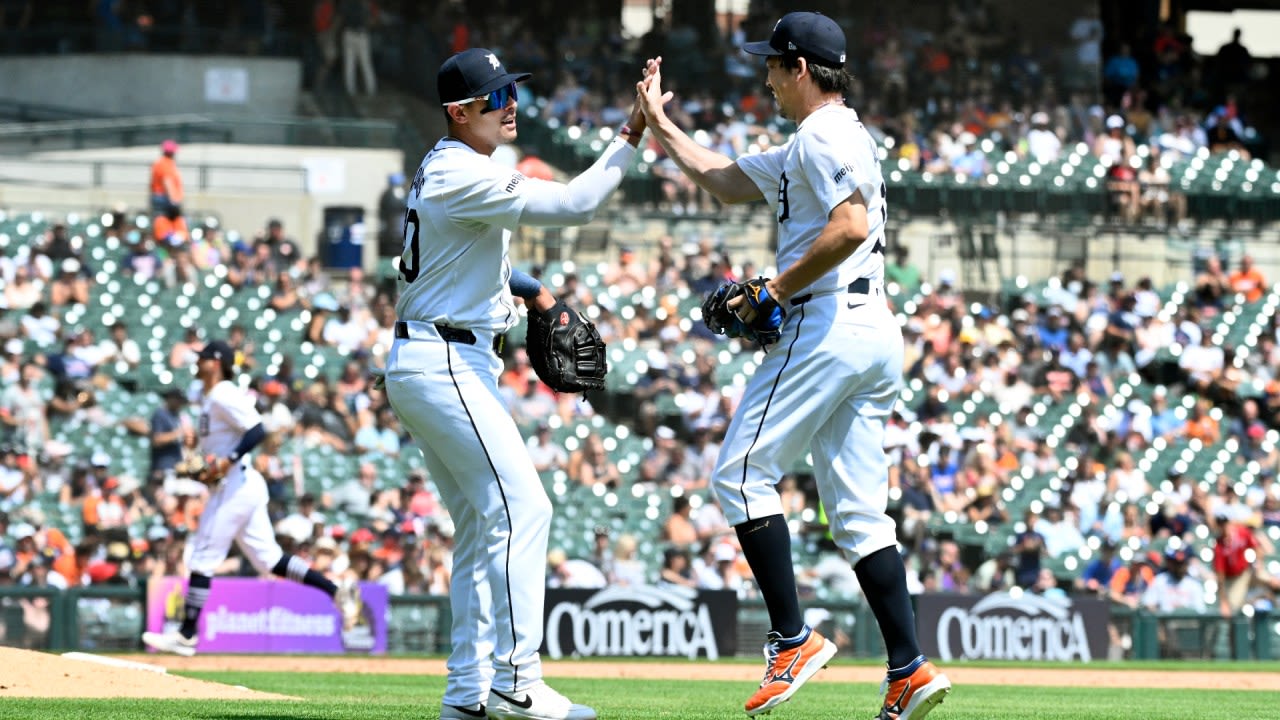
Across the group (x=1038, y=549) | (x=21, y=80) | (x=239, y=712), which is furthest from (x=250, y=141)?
(x=239, y=712)

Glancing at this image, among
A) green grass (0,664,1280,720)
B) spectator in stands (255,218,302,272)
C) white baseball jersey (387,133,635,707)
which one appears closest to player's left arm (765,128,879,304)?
Result: white baseball jersey (387,133,635,707)

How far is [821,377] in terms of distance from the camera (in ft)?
21.1

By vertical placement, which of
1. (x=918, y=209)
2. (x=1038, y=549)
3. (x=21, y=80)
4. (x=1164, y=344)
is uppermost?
(x=21, y=80)

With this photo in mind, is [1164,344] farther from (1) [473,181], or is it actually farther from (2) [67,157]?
(1) [473,181]

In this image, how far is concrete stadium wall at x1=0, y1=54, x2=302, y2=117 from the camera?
25.8 meters

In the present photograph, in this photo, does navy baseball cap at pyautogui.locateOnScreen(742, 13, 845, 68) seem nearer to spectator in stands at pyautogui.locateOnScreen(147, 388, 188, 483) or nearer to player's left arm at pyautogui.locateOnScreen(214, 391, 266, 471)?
player's left arm at pyautogui.locateOnScreen(214, 391, 266, 471)

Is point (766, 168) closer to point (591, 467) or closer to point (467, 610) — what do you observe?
point (467, 610)

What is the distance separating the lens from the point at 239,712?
7.38 meters

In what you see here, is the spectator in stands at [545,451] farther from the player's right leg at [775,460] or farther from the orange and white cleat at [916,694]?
the orange and white cleat at [916,694]

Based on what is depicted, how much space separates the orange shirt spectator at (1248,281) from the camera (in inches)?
907

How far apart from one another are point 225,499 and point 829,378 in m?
6.63

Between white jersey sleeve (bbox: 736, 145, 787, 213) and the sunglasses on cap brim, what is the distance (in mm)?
976

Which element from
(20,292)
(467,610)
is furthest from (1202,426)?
(467,610)

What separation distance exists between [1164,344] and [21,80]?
1580 cm
